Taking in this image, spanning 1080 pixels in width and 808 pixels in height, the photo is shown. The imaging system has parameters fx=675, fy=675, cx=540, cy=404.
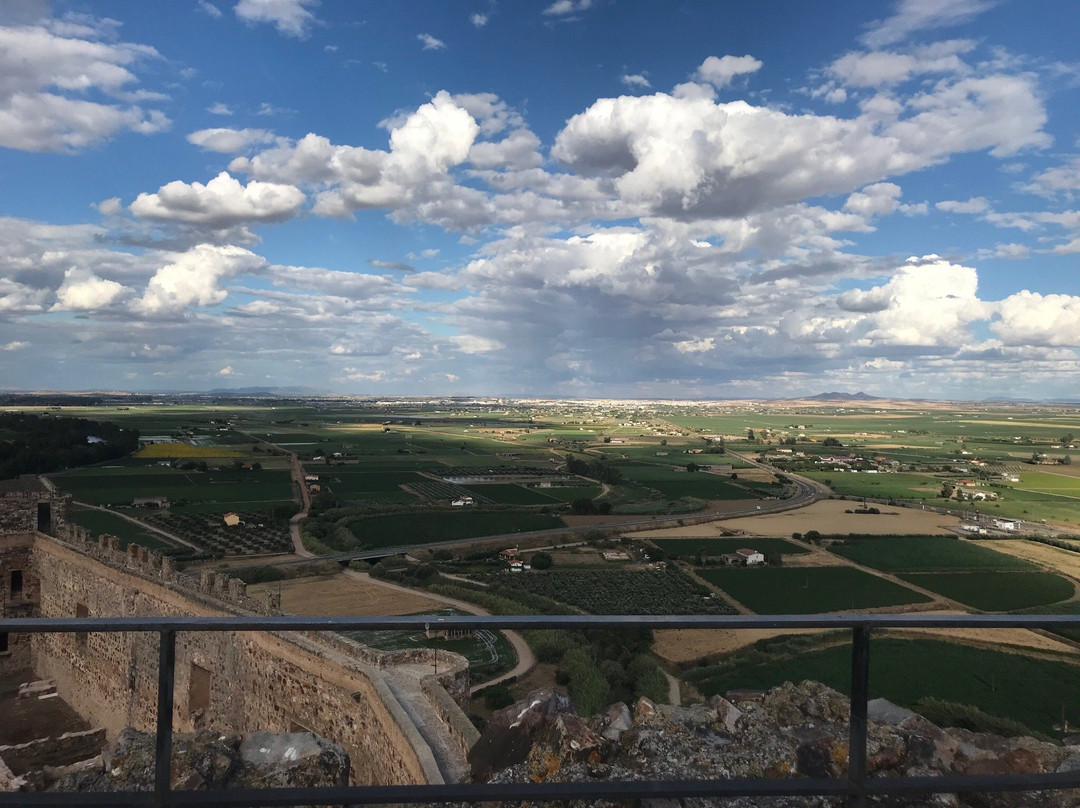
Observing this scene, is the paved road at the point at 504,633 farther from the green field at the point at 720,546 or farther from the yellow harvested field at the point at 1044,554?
the yellow harvested field at the point at 1044,554

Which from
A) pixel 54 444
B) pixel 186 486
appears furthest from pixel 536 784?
pixel 54 444

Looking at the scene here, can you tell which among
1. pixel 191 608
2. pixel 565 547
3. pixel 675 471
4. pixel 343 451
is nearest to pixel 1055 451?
pixel 675 471

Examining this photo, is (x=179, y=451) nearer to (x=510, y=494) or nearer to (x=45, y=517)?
(x=510, y=494)

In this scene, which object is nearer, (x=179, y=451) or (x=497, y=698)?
(x=497, y=698)

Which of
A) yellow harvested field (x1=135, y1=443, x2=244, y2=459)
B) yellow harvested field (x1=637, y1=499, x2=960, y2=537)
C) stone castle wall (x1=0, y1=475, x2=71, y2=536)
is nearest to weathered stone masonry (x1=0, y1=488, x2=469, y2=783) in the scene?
stone castle wall (x1=0, y1=475, x2=71, y2=536)

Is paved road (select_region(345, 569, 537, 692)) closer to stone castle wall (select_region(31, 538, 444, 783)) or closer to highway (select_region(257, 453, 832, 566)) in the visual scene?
stone castle wall (select_region(31, 538, 444, 783))

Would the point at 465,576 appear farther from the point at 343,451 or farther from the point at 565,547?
the point at 343,451

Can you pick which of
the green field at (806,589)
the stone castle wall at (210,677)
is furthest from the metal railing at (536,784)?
the green field at (806,589)
